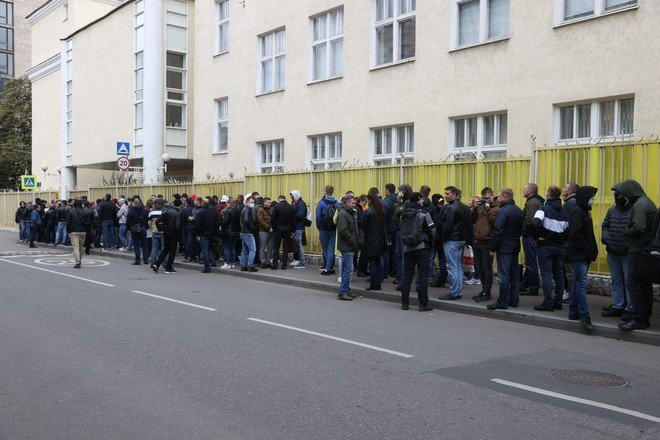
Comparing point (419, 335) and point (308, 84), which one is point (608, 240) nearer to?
point (419, 335)

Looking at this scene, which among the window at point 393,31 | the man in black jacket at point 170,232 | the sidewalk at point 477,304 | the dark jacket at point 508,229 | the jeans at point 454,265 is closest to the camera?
the sidewalk at point 477,304

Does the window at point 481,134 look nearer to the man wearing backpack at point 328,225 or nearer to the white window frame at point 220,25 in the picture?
the man wearing backpack at point 328,225

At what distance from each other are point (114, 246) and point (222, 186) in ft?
18.1

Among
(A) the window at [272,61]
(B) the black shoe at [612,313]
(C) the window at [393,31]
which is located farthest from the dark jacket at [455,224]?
(A) the window at [272,61]

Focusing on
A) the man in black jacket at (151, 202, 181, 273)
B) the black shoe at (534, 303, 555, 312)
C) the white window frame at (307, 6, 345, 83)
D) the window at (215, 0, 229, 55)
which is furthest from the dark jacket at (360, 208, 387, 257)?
the window at (215, 0, 229, 55)

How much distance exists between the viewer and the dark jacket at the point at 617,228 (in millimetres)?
9281

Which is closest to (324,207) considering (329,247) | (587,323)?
(329,247)

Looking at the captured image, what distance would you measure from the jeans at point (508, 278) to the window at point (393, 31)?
27.1 ft

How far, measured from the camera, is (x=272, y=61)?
72.5ft

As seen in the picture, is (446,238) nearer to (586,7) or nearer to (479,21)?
(586,7)

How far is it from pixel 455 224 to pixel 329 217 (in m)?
4.01

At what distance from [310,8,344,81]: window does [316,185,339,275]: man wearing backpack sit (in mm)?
5552

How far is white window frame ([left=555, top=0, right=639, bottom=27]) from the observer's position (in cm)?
1269

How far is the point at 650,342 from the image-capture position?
8.54 m
